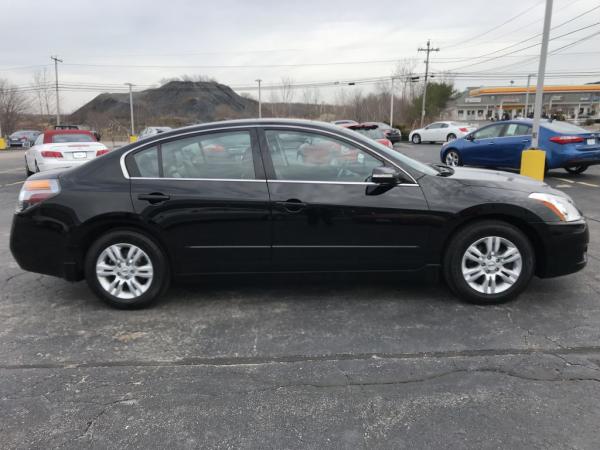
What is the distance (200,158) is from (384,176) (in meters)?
1.54

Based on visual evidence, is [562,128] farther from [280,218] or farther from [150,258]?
[150,258]

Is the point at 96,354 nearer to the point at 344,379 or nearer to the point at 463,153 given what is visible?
the point at 344,379

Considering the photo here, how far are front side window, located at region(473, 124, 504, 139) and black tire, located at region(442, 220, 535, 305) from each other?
926cm

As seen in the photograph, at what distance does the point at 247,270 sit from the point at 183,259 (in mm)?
545

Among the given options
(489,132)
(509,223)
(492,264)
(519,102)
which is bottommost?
(492,264)

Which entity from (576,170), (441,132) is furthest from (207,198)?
(441,132)

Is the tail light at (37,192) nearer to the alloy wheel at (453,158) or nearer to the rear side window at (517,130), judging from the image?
the rear side window at (517,130)

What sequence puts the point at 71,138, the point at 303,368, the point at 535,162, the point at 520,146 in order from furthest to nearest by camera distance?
the point at 71,138
the point at 520,146
the point at 535,162
the point at 303,368

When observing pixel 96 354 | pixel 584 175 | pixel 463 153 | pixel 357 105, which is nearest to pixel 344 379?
pixel 96 354

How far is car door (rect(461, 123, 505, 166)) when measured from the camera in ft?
40.4

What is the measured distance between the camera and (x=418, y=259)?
13.3ft

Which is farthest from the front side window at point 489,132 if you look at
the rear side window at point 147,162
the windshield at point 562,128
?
the rear side window at point 147,162

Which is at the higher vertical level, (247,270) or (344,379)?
(247,270)

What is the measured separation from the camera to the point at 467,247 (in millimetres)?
4016
